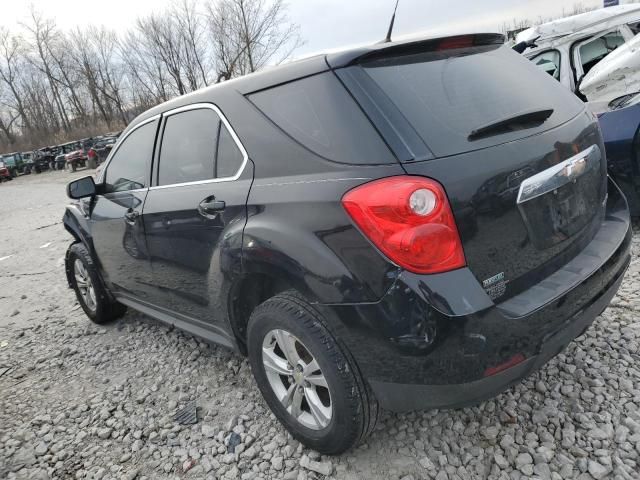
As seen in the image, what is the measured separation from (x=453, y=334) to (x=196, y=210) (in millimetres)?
1428

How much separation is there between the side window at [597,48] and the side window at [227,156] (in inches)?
231

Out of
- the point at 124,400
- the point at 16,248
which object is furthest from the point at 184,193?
the point at 16,248

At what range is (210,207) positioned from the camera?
225 cm

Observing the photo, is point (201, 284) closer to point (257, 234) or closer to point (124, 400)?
point (257, 234)

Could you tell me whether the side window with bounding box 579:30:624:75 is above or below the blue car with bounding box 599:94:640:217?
above

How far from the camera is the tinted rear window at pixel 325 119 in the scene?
1.71m

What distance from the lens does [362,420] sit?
1872 millimetres

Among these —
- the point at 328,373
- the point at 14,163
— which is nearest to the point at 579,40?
the point at 328,373

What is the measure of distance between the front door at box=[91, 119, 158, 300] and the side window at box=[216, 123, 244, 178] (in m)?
0.82

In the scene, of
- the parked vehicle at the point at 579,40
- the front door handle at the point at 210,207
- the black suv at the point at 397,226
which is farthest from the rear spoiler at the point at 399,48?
the parked vehicle at the point at 579,40

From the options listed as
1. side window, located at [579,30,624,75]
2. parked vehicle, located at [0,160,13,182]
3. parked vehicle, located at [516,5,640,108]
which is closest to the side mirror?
parked vehicle, located at [516,5,640,108]

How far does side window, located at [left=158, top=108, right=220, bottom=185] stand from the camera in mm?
2404

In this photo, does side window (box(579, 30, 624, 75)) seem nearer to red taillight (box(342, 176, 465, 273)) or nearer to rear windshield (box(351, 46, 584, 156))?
rear windshield (box(351, 46, 584, 156))

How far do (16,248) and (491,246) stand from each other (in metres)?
8.67
